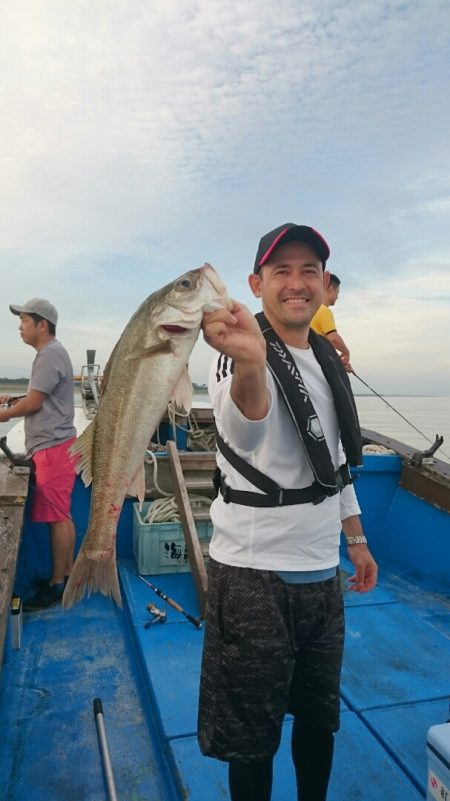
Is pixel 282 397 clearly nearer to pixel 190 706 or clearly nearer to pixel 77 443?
pixel 77 443

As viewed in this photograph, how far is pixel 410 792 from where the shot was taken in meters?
2.81

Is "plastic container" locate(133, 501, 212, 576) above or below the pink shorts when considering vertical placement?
below

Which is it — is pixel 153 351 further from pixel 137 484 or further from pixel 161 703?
pixel 161 703

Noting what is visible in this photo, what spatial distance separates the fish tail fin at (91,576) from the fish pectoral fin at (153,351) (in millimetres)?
867

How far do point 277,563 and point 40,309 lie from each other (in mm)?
3822

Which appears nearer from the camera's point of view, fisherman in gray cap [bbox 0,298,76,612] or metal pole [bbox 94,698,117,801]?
metal pole [bbox 94,698,117,801]

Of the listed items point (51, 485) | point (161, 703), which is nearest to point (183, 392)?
point (161, 703)

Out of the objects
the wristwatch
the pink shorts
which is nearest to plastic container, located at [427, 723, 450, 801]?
the wristwatch

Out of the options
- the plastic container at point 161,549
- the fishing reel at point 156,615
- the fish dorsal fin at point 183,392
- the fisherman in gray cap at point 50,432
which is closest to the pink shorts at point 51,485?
the fisherman in gray cap at point 50,432

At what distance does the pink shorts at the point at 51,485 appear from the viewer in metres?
5.05

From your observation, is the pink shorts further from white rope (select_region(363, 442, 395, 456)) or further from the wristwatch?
white rope (select_region(363, 442, 395, 456))

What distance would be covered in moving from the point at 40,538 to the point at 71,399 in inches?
66.4

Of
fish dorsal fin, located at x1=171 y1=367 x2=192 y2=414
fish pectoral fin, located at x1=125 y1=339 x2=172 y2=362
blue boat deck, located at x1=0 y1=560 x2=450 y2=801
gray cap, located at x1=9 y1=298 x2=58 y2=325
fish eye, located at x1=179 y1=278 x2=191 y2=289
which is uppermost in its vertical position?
gray cap, located at x1=9 y1=298 x2=58 y2=325

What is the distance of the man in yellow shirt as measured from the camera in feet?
Answer: 19.2
